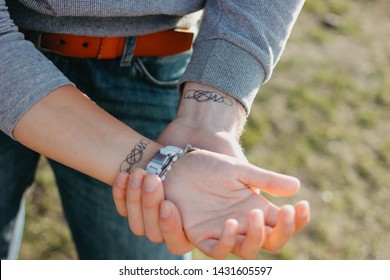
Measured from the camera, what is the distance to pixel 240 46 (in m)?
1.48

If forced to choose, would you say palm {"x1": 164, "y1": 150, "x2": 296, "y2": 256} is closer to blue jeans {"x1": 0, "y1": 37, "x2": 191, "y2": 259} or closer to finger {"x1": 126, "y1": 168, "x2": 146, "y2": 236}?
finger {"x1": 126, "y1": 168, "x2": 146, "y2": 236}

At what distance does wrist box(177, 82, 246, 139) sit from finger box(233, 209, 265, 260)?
0.30 metres

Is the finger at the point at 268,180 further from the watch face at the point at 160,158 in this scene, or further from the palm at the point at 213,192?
the watch face at the point at 160,158

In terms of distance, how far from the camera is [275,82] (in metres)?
3.78

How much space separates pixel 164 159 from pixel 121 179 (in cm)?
11

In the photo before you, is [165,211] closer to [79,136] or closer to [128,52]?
[79,136]

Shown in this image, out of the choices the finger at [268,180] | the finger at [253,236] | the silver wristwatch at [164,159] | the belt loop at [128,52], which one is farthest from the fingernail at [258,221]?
the belt loop at [128,52]

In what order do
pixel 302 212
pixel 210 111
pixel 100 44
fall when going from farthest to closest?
pixel 100 44 < pixel 210 111 < pixel 302 212

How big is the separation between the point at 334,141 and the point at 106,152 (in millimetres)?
2227

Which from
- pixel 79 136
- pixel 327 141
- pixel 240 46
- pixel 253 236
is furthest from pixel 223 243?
pixel 327 141

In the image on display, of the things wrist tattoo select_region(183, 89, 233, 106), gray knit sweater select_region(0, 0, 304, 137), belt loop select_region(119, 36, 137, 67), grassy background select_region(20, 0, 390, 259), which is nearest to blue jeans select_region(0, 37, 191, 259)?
belt loop select_region(119, 36, 137, 67)
